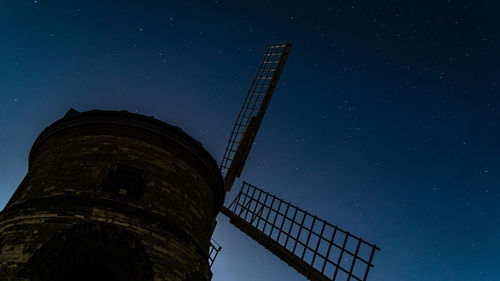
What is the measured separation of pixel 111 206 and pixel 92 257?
3.51 ft

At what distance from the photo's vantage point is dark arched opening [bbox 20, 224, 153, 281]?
625cm

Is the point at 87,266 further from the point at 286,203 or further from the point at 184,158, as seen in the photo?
the point at 286,203

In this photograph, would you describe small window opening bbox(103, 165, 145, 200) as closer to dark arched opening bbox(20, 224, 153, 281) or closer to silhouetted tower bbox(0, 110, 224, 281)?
silhouetted tower bbox(0, 110, 224, 281)

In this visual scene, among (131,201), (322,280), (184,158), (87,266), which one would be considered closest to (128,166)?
(131,201)

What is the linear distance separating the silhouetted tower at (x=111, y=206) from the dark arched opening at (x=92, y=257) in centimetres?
2

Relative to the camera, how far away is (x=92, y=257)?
6750 millimetres

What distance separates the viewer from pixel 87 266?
6.85 metres

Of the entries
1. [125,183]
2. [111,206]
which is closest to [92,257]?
[111,206]

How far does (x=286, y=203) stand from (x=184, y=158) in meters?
5.72

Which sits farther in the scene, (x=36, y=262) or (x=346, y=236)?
(x=346, y=236)

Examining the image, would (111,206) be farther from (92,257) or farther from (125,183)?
(92,257)

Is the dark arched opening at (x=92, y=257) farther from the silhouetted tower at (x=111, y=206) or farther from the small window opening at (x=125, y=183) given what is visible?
the small window opening at (x=125, y=183)

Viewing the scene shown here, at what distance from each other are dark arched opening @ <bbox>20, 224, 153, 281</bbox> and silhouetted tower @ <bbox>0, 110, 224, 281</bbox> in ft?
0.06

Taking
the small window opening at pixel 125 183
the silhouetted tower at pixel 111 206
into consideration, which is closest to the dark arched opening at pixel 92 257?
the silhouetted tower at pixel 111 206
